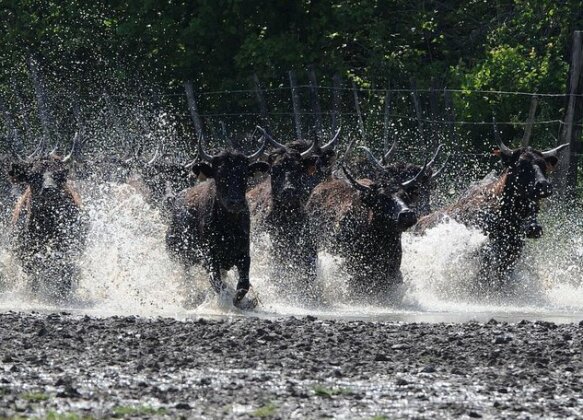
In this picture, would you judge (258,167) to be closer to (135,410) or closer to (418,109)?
(135,410)

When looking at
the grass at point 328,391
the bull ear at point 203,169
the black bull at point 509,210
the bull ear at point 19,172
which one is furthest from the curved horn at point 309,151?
the grass at point 328,391

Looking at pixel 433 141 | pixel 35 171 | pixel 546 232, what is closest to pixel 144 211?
pixel 35 171

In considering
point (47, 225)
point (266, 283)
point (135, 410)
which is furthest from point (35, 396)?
point (47, 225)

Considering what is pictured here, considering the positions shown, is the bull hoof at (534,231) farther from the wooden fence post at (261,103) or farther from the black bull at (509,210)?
the wooden fence post at (261,103)

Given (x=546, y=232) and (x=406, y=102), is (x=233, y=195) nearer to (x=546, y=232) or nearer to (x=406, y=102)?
(x=546, y=232)

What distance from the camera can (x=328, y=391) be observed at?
1080 centimetres

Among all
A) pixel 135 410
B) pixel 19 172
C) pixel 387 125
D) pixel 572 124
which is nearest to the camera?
pixel 135 410

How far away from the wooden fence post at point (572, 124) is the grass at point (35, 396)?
14.8 meters

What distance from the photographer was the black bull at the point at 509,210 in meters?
19.4

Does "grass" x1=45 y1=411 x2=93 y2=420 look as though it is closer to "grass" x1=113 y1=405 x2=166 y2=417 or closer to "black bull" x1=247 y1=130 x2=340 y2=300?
"grass" x1=113 y1=405 x2=166 y2=417

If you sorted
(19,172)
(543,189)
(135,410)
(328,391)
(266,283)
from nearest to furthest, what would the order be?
1. (135,410)
2. (328,391)
3. (266,283)
4. (543,189)
5. (19,172)

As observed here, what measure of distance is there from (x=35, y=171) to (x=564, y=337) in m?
7.96

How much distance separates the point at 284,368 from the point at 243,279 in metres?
5.43

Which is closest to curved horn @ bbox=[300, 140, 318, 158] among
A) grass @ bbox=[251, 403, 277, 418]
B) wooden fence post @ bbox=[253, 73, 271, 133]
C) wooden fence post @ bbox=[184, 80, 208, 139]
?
wooden fence post @ bbox=[253, 73, 271, 133]
